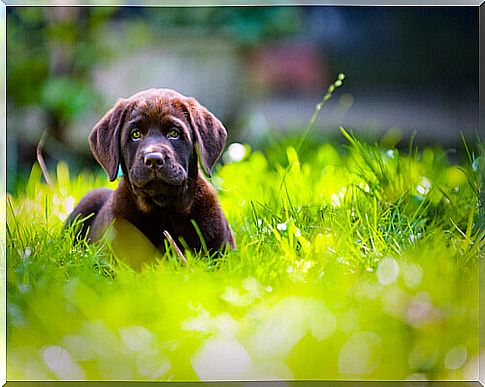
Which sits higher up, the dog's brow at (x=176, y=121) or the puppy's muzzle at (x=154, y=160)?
the dog's brow at (x=176, y=121)

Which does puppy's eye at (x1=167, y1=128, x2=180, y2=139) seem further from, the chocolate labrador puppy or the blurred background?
the blurred background

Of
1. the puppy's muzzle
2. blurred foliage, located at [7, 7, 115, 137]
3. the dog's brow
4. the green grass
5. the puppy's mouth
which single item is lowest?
the green grass

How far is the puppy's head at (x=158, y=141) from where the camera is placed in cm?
278

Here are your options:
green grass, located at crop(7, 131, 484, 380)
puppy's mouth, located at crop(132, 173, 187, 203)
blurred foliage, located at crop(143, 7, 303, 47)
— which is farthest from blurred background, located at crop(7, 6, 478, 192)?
puppy's mouth, located at crop(132, 173, 187, 203)

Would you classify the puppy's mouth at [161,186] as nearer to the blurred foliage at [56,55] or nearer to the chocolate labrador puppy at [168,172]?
the chocolate labrador puppy at [168,172]

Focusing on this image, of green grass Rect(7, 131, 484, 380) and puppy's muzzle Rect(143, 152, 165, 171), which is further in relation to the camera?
green grass Rect(7, 131, 484, 380)

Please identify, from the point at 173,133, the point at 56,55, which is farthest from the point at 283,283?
the point at 56,55

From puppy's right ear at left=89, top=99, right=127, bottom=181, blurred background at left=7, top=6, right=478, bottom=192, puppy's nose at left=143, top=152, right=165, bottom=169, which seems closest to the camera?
puppy's nose at left=143, top=152, right=165, bottom=169

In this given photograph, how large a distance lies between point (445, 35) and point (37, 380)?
200cm

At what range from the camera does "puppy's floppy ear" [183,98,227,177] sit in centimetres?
286

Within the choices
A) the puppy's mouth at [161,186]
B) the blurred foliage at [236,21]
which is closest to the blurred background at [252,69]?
the blurred foliage at [236,21]

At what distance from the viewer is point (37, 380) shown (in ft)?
9.64

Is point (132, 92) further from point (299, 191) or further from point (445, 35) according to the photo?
point (445, 35)

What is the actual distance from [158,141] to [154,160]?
0.27ft
